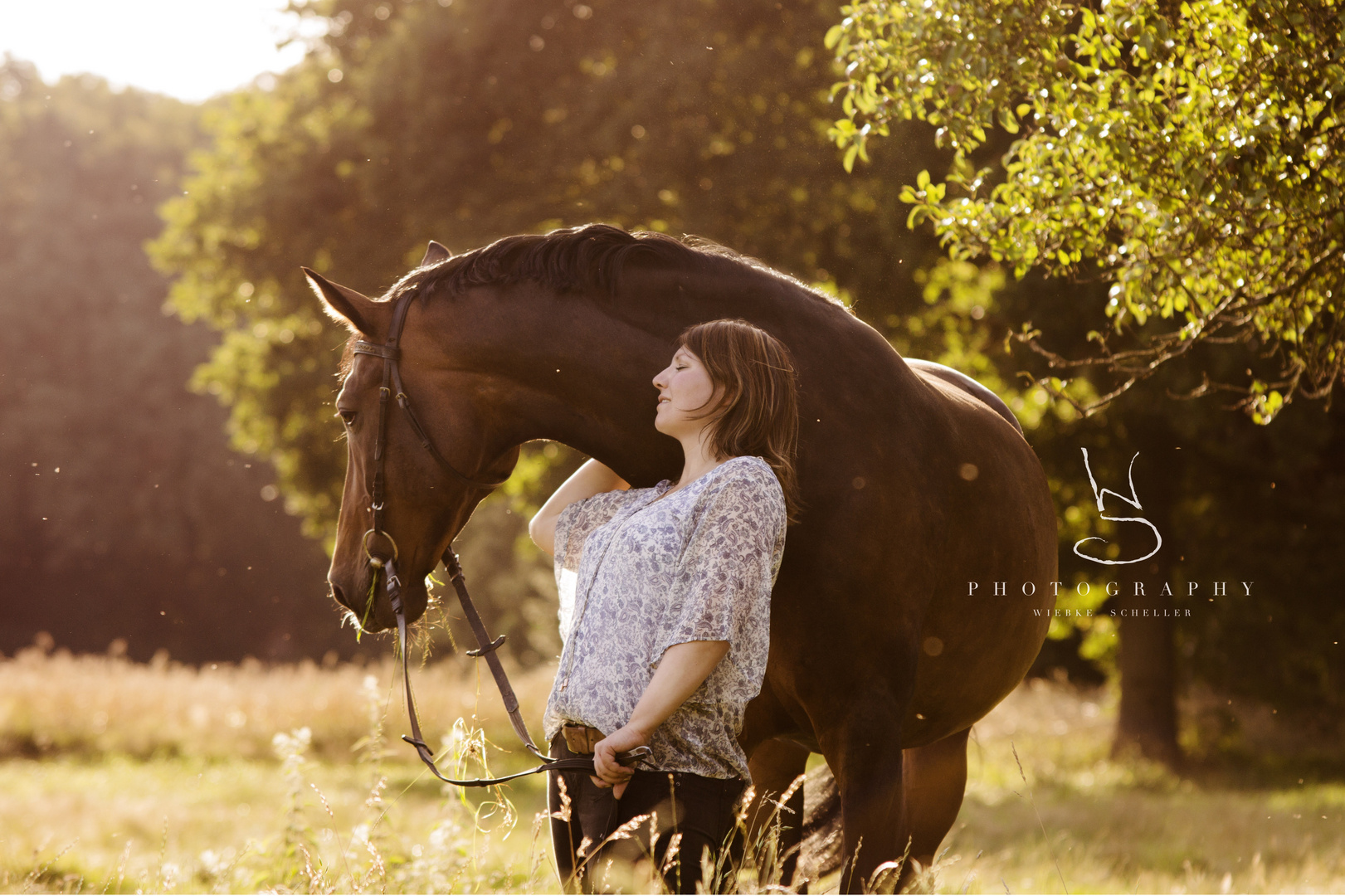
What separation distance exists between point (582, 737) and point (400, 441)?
1.12 m

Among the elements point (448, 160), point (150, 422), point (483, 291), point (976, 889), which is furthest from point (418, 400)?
point (150, 422)

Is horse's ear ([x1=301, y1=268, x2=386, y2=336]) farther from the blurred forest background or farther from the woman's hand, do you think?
the blurred forest background

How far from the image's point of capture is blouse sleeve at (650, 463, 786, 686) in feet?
8.04

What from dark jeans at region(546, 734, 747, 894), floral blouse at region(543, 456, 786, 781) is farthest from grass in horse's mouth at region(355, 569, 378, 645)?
dark jeans at region(546, 734, 747, 894)

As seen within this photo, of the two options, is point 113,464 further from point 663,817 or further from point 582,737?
point 663,817

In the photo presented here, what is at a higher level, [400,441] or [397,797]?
[400,441]

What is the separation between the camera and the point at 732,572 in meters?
2.47

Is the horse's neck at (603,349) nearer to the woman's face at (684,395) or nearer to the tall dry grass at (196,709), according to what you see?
the woman's face at (684,395)

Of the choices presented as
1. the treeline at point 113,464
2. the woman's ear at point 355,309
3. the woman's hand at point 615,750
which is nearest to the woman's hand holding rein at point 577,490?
the woman's ear at point 355,309

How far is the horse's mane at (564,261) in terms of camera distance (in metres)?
3.20

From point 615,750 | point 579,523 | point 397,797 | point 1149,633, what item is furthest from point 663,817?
point 1149,633

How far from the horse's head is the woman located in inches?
25.3

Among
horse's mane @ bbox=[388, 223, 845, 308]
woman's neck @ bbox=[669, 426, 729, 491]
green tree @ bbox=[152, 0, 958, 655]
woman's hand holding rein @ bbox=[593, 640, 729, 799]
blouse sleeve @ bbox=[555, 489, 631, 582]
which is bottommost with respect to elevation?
woman's hand holding rein @ bbox=[593, 640, 729, 799]

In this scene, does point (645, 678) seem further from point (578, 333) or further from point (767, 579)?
point (578, 333)
